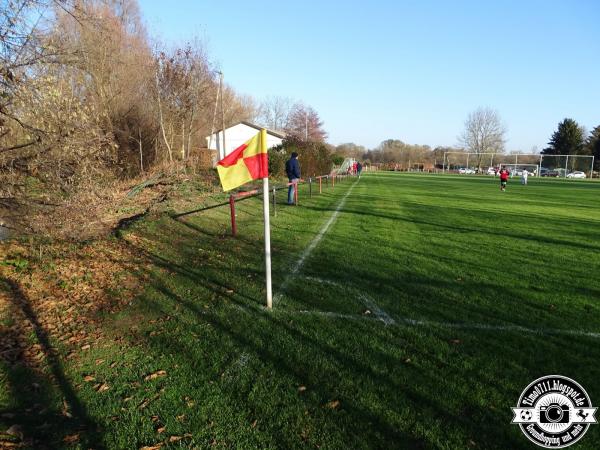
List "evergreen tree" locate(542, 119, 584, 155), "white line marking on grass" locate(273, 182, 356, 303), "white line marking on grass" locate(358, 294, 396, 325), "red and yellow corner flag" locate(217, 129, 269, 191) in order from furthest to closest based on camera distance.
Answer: "evergreen tree" locate(542, 119, 584, 155) < "white line marking on grass" locate(273, 182, 356, 303) < "red and yellow corner flag" locate(217, 129, 269, 191) < "white line marking on grass" locate(358, 294, 396, 325)

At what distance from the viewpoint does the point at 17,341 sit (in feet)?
13.6

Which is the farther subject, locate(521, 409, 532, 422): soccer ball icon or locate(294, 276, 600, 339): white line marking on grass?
locate(294, 276, 600, 339): white line marking on grass

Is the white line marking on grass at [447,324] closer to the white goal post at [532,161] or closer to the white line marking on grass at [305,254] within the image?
the white line marking on grass at [305,254]

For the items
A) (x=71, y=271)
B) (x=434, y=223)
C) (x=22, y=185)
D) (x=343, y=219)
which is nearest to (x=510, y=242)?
(x=434, y=223)

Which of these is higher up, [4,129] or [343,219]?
[4,129]

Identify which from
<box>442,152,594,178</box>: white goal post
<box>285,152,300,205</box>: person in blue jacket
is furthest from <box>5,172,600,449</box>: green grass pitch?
<box>442,152,594,178</box>: white goal post

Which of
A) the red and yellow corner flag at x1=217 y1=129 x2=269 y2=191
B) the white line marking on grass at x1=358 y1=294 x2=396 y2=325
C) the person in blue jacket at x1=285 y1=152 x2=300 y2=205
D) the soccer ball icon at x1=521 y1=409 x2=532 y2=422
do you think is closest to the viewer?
the soccer ball icon at x1=521 y1=409 x2=532 y2=422

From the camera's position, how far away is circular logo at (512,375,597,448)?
2.78m

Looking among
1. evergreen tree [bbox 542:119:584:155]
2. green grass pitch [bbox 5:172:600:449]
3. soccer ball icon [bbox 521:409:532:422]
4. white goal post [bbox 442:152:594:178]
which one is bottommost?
soccer ball icon [bbox 521:409:532:422]

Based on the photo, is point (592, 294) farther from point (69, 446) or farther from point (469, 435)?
point (69, 446)

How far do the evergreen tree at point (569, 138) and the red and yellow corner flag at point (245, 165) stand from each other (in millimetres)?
90664

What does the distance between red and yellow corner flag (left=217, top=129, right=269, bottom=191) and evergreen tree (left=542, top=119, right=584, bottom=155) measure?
90.7 meters

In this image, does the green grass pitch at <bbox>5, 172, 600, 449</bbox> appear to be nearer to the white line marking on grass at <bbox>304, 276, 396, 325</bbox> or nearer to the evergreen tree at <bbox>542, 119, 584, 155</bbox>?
the white line marking on grass at <bbox>304, 276, 396, 325</bbox>

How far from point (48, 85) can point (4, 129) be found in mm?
888
